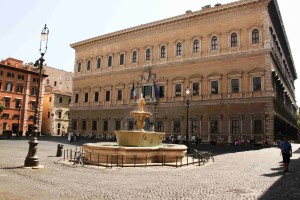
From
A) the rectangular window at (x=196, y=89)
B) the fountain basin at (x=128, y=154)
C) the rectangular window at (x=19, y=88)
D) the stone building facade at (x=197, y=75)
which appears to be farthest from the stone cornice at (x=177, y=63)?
the fountain basin at (x=128, y=154)

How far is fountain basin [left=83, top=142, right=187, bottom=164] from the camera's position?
11.5m

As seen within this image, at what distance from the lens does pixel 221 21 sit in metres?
31.5

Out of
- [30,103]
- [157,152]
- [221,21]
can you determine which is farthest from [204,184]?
[30,103]

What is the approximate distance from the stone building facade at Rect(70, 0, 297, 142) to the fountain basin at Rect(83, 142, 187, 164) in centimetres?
1207

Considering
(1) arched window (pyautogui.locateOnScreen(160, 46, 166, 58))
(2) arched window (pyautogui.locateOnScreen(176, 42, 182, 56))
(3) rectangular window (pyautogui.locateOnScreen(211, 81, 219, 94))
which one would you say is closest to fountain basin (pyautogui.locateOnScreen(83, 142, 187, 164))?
(3) rectangular window (pyautogui.locateOnScreen(211, 81, 219, 94))

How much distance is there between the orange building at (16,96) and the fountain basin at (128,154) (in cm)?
3570

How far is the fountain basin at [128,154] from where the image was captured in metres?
→ 11.5

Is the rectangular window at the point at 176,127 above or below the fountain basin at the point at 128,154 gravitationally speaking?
above

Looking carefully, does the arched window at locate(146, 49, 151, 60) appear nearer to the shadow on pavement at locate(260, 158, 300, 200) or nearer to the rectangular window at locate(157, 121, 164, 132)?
the rectangular window at locate(157, 121, 164, 132)

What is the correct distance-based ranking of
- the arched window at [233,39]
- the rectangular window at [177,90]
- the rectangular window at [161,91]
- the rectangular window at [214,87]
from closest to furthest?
the arched window at [233,39]
the rectangular window at [214,87]
the rectangular window at [177,90]
the rectangular window at [161,91]

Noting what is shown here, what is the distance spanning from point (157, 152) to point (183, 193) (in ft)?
17.8

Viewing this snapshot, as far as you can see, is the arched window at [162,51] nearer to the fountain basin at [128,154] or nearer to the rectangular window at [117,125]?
the rectangular window at [117,125]

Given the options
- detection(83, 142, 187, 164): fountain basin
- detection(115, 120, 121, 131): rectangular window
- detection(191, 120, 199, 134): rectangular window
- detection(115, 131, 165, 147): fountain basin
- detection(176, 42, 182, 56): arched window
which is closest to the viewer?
detection(83, 142, 187, 164): fountain basin

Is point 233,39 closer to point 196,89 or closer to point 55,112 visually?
point 196,89
